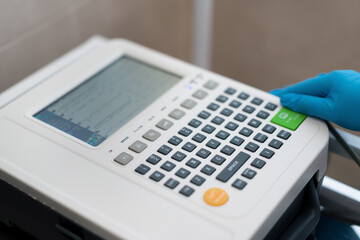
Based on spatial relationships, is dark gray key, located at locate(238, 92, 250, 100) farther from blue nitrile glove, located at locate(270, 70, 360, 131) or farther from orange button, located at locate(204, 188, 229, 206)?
orange button, located at locate(204, 188, 229, 206)

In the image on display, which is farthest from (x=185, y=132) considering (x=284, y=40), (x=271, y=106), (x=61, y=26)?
(x=284, y=40)

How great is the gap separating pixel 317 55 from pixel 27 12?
0.62 metres

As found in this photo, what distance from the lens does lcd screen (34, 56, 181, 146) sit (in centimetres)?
59

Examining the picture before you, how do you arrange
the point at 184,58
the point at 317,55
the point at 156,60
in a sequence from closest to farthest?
1. the point at 156,60
2. the point at 317,55
3. the point at 184,58

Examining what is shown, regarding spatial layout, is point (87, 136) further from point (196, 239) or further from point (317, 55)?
point (317, 55)

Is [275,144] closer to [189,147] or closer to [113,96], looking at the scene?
[189,147]

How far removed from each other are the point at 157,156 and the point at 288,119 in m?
0.17

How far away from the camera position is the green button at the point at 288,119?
58 centimetres

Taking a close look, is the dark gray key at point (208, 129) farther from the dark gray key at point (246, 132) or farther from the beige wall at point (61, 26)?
the beige wall at point (61, 26)

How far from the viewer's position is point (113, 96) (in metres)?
0.64

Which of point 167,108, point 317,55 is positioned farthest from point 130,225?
point 317,55

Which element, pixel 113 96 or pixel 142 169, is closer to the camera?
pixel 142 169

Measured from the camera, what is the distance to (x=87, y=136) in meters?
0.58

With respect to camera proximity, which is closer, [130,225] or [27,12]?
[130,225]
